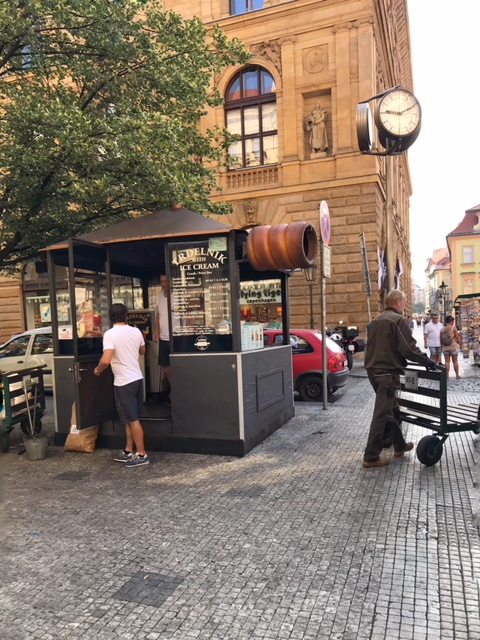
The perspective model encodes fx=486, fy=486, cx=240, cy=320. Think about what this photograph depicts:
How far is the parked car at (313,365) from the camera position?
9.98m

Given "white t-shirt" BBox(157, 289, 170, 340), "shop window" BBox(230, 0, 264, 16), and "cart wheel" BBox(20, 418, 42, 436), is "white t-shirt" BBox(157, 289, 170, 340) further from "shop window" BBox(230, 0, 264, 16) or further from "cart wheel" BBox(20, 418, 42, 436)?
"shop window" BBox(230, 0, 264, 16)

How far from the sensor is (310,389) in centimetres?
1025

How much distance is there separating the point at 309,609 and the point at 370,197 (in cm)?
1877

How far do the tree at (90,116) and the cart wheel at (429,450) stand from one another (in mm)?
6134

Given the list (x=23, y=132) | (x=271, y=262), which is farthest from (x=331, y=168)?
(x=271, y=262)

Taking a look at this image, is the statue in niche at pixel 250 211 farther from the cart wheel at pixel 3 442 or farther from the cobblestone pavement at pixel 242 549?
the cart wheel at pixel 3 442

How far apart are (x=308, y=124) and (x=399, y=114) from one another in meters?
15.8

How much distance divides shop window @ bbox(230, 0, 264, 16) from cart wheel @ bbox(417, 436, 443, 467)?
74.4 feet

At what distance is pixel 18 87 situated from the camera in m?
10.0

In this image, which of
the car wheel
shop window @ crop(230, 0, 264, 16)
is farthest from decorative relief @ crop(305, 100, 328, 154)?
the car wheel

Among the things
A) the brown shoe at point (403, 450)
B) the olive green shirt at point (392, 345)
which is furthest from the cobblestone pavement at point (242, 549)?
the olive green shirt at point (392, 345)

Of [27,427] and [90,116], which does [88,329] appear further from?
[90,116]

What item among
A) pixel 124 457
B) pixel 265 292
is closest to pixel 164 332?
pixel 124 457

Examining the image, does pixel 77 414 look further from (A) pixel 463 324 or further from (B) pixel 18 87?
(A) pixel 463 324
